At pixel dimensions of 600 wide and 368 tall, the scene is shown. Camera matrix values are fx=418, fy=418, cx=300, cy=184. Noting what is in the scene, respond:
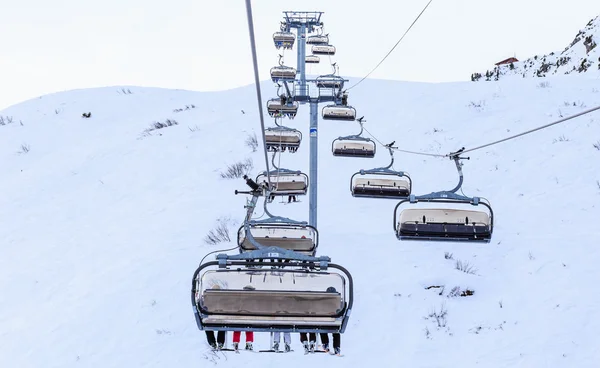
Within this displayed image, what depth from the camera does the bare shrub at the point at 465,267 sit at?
9.32 metres

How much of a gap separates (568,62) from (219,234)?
1480 inches

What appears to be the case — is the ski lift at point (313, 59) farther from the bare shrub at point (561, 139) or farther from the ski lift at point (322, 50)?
the bare shrub at point (561, 139)

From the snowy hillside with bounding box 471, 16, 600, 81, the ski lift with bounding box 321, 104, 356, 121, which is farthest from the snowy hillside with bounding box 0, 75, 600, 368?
the snowy hillside with bounding box 471, 16, 600, 81

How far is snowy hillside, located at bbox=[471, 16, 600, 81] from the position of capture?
31656mm

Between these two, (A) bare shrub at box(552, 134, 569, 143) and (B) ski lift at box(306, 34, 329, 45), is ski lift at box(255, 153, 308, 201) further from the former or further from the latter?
(B) ski lift at box(306, 34, 329, 45)

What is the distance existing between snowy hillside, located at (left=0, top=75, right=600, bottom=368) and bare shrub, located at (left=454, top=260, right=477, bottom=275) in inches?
4.2

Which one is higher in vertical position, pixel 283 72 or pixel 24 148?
pixel 283 72

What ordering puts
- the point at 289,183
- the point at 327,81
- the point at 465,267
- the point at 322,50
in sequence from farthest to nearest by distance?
the point at 322,50, the point at 327,81, the point at 289,183, the point at 465,267

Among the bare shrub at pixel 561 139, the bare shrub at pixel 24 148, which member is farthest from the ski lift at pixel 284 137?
the bare shrub at pixel 24 148

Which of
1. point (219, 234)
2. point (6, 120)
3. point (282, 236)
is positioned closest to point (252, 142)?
point (219, 234)

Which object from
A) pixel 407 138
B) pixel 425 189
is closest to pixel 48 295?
pixel 425 189

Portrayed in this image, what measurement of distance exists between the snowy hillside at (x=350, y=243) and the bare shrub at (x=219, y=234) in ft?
0.81

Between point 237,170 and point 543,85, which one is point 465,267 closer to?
point 237,170

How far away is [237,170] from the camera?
16.6 meters
